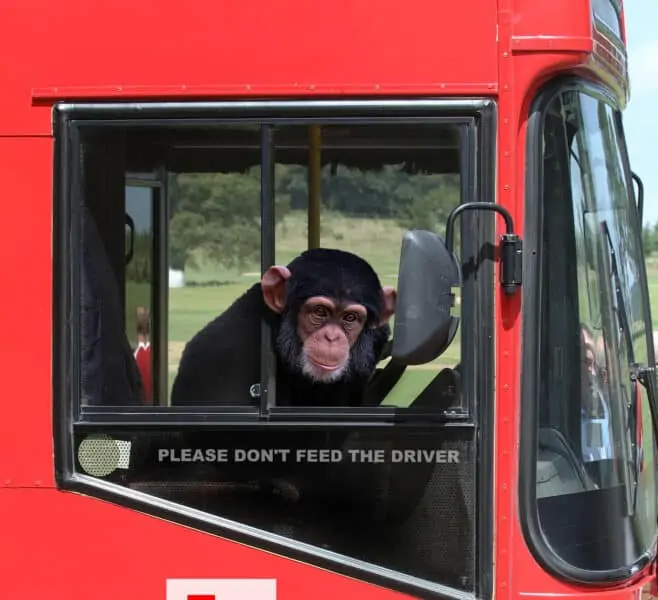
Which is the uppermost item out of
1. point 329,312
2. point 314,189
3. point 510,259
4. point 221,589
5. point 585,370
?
point 314,189

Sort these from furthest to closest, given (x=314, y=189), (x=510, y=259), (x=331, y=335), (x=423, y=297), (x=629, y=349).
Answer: (x=314, y=189)
(x=629, y=349)
(x=331, y=335)
(x=510, y=259)
(x=423, y=297)

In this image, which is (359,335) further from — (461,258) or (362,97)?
(362,97)

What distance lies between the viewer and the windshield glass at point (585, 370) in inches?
105

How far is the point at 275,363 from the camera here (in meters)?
2.72

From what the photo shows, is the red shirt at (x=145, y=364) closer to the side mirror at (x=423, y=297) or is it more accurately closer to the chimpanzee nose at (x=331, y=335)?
the chimpanzee nose at (x=331, y=335)

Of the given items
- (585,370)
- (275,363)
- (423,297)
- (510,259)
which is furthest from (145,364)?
(585,370)

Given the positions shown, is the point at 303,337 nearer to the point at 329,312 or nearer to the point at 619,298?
the point at 329,312

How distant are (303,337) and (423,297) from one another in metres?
0.44

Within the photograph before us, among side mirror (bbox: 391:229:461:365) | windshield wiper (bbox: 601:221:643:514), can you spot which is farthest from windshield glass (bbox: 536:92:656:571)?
side mirror (bbox: 391:229:461:365)

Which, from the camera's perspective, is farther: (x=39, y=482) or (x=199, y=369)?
(x=199, y=369)

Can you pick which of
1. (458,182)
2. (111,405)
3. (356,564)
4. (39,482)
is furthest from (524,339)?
(39,482)

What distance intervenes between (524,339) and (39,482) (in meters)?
1.29

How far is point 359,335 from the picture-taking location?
2883 millimetres

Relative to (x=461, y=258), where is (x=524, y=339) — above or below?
below
